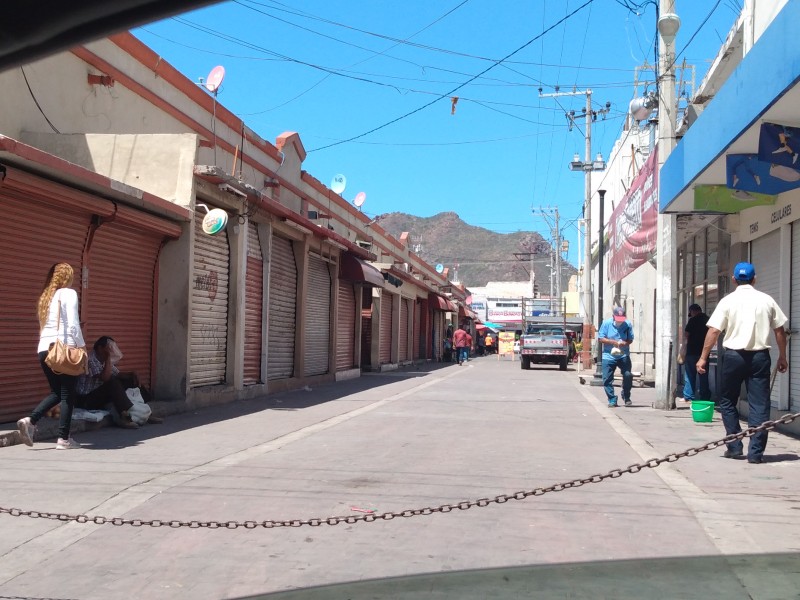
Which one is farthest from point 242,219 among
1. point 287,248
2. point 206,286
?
point 287,248

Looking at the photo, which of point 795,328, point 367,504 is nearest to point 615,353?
point 795,328

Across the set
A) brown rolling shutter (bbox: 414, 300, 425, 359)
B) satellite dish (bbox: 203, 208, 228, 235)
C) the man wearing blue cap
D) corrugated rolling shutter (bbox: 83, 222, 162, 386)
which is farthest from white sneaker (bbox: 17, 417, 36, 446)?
brown rolling shutter (bbox: 414, 300, 425, 359)

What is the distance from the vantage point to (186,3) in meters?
2.33

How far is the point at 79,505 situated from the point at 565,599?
11.4 ft

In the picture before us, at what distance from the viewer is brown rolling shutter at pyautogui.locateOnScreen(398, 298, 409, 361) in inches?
1264

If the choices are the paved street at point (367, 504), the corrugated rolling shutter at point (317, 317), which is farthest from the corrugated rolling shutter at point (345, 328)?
the paved street at point (367, 504)

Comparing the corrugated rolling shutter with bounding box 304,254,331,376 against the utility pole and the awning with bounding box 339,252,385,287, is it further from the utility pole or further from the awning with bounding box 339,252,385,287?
the utility pole

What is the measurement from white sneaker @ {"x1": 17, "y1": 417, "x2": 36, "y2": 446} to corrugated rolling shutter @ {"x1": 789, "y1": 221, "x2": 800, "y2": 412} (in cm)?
875

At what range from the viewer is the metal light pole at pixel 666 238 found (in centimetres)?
1277

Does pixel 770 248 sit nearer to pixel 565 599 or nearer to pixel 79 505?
pixel 565 599

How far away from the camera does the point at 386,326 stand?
28.9 meters

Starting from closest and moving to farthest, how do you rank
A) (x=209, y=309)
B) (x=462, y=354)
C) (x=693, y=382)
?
(x=209, y=309)
(x=693, y=382)
(x=462, y=354)

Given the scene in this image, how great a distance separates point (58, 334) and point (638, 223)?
11925 millimetres

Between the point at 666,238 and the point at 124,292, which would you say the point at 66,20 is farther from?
the point at 666,238
